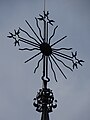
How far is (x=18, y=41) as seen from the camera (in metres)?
12.4

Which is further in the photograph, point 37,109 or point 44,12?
point 44,12

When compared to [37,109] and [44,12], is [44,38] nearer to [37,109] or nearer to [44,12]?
[44,12]

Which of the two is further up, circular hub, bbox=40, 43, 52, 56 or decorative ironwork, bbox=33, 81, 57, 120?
circular hub, bbox=40, 43, 52, 56

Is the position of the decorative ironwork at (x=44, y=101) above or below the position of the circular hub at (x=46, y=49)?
below

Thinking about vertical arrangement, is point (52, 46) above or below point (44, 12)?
below

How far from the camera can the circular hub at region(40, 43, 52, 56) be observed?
1218 centimetres

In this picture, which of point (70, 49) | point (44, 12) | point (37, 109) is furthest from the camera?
point (44, 12)

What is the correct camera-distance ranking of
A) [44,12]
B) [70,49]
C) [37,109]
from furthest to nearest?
[44,12], [70,49], [37,109]

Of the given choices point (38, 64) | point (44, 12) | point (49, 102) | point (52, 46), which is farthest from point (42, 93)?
point (44, 12)

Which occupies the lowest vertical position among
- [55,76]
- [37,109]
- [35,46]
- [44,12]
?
[37,109]

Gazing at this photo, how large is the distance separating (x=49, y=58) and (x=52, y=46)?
0.58 m

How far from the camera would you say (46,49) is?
12188 millimetres

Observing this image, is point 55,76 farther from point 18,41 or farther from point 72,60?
point 18,41

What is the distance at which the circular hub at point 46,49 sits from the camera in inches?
480
